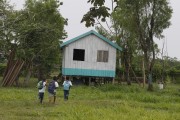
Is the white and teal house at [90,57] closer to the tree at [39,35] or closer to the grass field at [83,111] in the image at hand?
→ the tree at [39,35]

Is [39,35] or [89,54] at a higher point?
[39,35]

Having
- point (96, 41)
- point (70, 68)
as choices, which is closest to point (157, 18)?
point (96, 41)

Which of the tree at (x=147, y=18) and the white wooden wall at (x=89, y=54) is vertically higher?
the tree at (x=147, y=18)

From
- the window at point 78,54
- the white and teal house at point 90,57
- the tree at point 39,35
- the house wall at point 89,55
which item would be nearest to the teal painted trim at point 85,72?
the white and teal house at point 90,57

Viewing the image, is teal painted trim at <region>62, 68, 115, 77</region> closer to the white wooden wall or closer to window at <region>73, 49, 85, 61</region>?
the white wooden wall

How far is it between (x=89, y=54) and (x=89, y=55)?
0.27ft

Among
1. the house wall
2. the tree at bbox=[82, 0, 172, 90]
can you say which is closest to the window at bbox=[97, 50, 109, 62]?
the house wall

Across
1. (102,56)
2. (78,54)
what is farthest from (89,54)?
(78,54)

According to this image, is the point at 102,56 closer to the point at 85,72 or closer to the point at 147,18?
the point at 85,72

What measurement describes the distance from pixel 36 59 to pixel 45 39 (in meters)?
3.45

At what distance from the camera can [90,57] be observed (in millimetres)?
33281

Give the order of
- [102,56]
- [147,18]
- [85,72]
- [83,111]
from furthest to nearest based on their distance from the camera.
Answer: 1. [102,56]
2. [85,72]
3. [147,18]
4. [83,111]

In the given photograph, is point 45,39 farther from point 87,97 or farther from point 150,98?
point 150,98

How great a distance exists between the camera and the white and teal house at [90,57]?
33.0m
